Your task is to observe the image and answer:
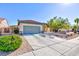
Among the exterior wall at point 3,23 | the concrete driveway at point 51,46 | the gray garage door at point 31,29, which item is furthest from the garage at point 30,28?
the exterior wall at point 3,23

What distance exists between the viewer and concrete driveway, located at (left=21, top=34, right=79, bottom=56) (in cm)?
368

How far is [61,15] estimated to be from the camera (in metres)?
4.07

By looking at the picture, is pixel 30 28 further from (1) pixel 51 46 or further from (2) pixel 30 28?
(1) pixel 51 46

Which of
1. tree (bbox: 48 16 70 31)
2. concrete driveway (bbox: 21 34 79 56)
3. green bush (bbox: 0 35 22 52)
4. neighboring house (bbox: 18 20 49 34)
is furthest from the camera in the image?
neighboring house (bbox: 18 20 49 34)

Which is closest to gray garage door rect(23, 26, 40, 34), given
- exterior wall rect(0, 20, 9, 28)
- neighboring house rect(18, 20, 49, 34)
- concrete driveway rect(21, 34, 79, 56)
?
neighboring house rect(18, 20, 49, 34)

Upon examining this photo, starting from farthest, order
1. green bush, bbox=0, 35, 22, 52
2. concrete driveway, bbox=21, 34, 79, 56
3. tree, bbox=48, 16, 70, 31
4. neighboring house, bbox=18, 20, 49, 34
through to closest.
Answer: neighboring house, bbox=18, 20, 49, 34, tree, bbox=48, 16, 70, 31, green bush, bbox=0, 35, 22, 52, concrete driveway, bbox=21, 34, 79, 56

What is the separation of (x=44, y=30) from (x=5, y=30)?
1485 mm

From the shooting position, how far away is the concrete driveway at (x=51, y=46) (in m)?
3.68

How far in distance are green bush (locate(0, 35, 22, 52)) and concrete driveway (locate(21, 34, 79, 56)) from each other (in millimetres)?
375

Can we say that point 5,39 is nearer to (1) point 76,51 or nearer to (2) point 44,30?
(2) point 44,30

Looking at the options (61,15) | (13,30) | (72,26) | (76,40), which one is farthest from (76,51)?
(13,30)

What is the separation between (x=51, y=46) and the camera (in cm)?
409

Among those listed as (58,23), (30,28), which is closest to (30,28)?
(30,28)

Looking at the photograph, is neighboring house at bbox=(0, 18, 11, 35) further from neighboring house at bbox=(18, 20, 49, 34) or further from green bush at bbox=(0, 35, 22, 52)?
neighboring house at bbox=(18, 20, 49, 34)
